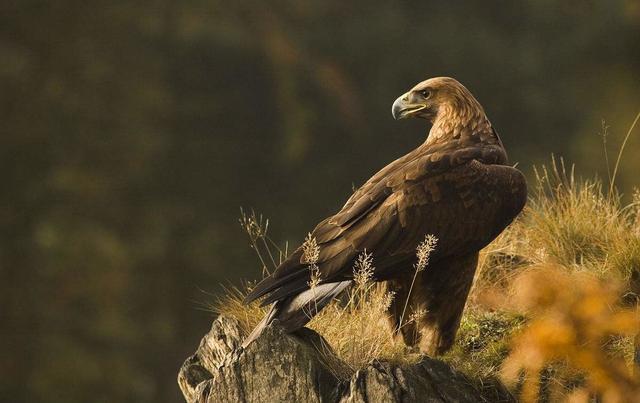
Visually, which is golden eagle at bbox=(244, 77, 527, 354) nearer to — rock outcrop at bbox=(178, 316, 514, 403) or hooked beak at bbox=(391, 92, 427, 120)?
rock outcrop at bbox=(178, 316, 514, 403)

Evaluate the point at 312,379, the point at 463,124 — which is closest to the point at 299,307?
the point at 312,379

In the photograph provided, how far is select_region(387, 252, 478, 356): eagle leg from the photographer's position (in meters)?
4.31

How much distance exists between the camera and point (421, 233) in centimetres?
420

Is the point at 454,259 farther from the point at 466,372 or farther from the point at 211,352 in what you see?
the point at 211,352

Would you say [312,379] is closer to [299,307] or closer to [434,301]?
→ [299,307]

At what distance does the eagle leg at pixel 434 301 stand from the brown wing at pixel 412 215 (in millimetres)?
118

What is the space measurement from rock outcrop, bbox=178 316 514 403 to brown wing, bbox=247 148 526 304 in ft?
0.85

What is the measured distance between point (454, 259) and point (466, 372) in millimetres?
615

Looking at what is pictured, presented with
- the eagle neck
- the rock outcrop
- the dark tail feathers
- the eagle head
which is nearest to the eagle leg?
the dark tail feathers

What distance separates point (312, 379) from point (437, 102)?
6.24ft

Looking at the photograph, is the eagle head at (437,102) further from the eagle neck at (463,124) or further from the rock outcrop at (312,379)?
the rock outcrop at (312,379)

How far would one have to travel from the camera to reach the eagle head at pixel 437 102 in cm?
483

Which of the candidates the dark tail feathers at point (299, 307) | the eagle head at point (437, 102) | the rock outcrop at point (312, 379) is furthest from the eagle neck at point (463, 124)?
the rock outcrop at point (312, 379)

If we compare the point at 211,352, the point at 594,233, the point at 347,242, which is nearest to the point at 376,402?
the point at 347,242
